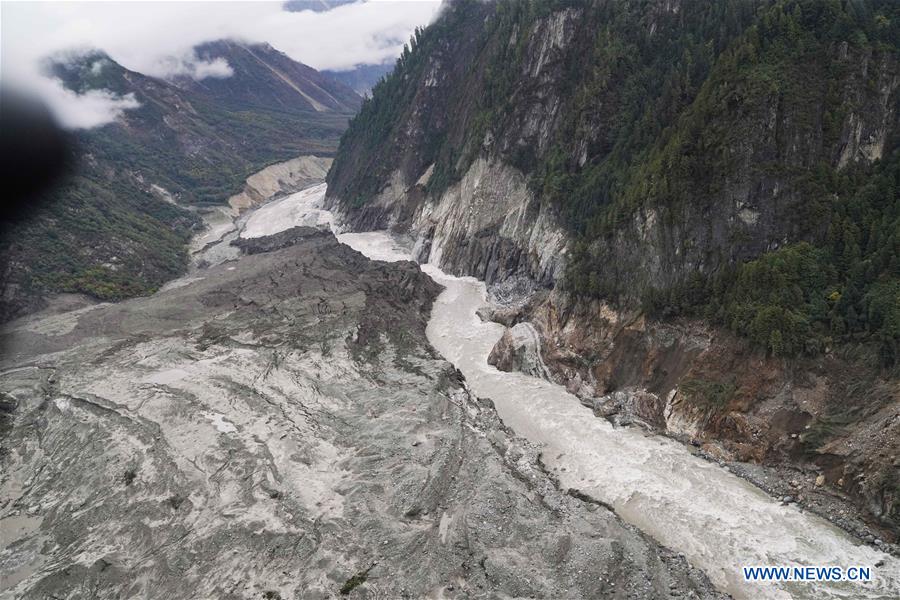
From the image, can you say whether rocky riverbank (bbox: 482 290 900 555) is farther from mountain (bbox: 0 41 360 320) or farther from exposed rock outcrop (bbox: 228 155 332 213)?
exposed rock outcrop (bbox: 228 155 332 213)

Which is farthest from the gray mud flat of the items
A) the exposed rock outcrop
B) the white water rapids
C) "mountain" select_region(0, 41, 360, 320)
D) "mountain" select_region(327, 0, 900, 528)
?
the exposed rock outcrop

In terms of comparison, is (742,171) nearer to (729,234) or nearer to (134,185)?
(729,234)

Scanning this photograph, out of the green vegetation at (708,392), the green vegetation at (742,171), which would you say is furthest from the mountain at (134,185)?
the green vegetation at (708,392)

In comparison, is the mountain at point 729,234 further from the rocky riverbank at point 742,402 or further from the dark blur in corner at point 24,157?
the dark blur in corner at point 24,157

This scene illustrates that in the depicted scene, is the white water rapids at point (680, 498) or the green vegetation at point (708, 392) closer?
the white water rapids at point (680, 498)

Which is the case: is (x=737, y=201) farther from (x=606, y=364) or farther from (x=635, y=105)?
(x=635, y=105)

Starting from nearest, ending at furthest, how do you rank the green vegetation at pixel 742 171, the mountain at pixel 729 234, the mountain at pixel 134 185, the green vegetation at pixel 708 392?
the mountain at pixel 729 234
the green vegetation at pixel 742 171
the green vegetation at pixel 708 392
the mountain at pixel 134 185
